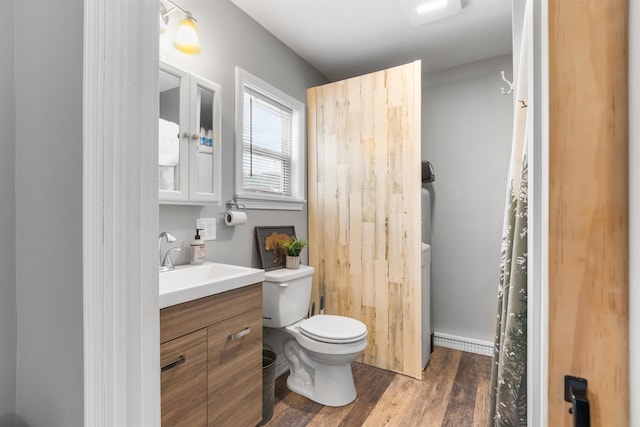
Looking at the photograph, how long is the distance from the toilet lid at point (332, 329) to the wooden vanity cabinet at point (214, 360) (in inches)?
16.3

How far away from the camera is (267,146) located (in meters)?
2.34

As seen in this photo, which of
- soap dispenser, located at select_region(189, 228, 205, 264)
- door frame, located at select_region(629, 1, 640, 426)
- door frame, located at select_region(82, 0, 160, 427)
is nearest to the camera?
door frame, located at select_region(629, 1, 640, 426)

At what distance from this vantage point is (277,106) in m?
2.43

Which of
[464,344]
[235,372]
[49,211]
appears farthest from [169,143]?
[464,344]

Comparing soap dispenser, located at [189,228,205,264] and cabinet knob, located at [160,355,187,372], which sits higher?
soap dispenser, located at [189,228,205,264]

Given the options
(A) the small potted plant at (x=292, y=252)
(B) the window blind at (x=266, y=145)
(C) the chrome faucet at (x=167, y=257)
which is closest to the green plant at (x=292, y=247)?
(A) the small potted plant at (x=292, y=252)

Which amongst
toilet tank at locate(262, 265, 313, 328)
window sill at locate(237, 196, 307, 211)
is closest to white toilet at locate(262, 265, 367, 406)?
toilet tank at locate(262, 265, 313, 328)

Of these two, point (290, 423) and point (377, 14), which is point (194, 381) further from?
point (377, 14)

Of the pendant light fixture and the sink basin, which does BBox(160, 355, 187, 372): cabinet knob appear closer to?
the sink basin

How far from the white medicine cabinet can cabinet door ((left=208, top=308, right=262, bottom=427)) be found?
0.71m

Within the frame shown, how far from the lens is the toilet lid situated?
1.80 metres

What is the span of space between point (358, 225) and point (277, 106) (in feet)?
3.81

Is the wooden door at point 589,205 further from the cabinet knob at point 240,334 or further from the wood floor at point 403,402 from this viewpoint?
the wood floor at point 403,402

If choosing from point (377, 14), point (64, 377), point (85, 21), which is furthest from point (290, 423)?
point (377, 14)
